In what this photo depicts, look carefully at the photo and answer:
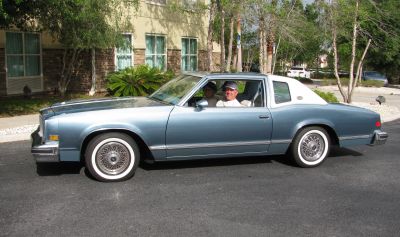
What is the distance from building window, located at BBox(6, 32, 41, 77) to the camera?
54.5ft

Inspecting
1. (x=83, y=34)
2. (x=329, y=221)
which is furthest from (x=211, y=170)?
(x=83, y=34)

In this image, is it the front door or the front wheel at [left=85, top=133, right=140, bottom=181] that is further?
the front door

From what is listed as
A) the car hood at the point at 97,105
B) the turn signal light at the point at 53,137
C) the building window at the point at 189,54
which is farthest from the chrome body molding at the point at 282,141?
the building window at the point at 189,54

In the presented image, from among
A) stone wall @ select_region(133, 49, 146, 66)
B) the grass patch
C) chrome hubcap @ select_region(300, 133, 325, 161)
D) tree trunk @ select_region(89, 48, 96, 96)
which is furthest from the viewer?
stone wall @ select_region(133, 49, 146, 66)

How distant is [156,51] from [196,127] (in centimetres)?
1588

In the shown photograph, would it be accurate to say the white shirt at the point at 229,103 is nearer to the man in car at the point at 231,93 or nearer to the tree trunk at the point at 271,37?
the man in car at the point at 231,93

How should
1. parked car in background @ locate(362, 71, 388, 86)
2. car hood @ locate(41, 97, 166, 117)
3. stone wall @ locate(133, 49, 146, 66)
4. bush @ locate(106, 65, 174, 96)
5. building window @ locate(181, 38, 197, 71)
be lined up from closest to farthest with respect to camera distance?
car hood @ locate(41, 97, 166, 117) < bush @ locate(106, 65, 174, 96) < stone wall @ locate(133, 49, 146, 66) < building window @ locate(181, 38, 197, 71) < parked car in background @ locate(362, 71, 388, 86)

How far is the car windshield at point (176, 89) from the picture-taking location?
6473 mm

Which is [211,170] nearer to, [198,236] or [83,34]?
[198,236]

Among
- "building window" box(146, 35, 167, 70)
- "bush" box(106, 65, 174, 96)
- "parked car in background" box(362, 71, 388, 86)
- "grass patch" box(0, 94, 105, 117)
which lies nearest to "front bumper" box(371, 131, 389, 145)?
"grass patch" box(0, 94, 105, 117)

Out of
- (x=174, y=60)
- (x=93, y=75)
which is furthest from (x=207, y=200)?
(x=174, y=60)

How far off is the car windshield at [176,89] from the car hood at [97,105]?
0.53ft

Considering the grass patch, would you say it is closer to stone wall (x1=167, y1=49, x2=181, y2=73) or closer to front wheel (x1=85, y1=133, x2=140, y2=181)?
stone wall (x1=167, y1=49, x2=181, y2=73)

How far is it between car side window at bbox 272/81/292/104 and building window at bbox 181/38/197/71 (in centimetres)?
1645
